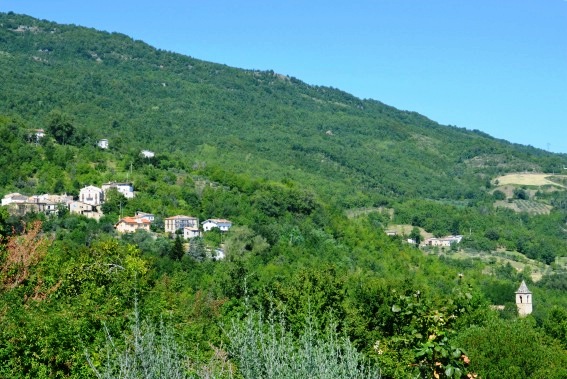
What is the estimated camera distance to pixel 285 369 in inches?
247

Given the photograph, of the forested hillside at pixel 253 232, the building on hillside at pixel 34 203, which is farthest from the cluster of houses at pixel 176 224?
the building on hillside at pixel 34 203

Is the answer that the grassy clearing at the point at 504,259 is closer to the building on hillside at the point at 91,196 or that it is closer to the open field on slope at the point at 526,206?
the open field on slope at the point at 526,206

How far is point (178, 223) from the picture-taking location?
50.1 metres

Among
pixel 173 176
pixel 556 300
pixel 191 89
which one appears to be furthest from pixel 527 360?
pixel 191 89

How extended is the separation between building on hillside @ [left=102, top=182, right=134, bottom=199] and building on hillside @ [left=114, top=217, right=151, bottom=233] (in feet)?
19.5

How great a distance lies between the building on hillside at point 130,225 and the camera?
45469 mm

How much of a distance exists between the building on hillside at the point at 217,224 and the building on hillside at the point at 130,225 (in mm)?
4995

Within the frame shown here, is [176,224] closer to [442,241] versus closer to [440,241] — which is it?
[440,241]

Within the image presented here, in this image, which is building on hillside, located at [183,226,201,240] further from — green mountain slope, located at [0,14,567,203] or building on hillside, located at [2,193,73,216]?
green mountain slope, located at [0,14,567,203]

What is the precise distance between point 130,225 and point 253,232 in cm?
755

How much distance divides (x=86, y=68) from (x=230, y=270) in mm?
99977

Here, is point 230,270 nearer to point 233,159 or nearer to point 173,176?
point 173,176

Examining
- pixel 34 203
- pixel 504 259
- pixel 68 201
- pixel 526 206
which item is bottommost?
pixel 504 259

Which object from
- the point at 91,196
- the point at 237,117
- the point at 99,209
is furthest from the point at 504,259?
the point at 237,117
